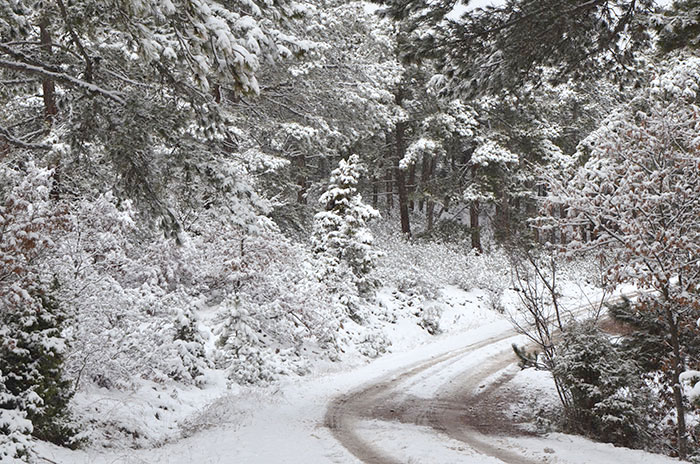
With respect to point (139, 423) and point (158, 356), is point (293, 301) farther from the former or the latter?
point (139, 423)

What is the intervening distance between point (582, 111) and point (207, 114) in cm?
2994

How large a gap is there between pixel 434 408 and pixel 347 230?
871cm

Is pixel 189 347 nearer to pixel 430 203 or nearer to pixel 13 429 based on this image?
pixel 13 429

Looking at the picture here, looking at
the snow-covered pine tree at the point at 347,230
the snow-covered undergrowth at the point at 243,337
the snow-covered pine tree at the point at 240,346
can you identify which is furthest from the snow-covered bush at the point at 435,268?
the snow-covered pine tree at the point at 240,346

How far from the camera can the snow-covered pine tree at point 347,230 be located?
18.2 m

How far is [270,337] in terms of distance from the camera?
47.7 ft

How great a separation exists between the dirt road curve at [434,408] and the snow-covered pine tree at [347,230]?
481 centimetres

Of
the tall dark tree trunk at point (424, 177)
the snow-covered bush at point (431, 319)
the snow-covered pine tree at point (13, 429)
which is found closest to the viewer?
the snow-covered pine tree at point (13, 429)

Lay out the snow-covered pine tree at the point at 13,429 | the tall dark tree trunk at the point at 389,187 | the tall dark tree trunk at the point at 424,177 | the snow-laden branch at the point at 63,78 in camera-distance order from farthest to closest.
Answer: the tall dark tree trunk at the point at 389,187 < the tall dark tree trunk at the point at 424,177 < the snow-laden branch at the point at 63,78 < the snow-covered pine tree at the point at 13,429

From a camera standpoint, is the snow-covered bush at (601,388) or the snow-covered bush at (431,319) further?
the snow-covered bush at (431,319)

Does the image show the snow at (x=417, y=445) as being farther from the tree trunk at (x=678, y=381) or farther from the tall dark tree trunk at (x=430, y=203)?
the tall dark tree trunk at (x=430, y=203)

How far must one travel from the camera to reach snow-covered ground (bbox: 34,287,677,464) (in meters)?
7.25

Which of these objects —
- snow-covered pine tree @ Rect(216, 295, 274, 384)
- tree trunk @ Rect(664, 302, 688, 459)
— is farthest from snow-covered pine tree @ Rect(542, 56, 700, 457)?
snow-covered pine tree @ Rect(216, 295, 274, 384)

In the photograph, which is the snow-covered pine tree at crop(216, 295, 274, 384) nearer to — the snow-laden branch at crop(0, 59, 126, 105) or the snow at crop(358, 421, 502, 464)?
the snow at crop(358, 421, 502, 464)
